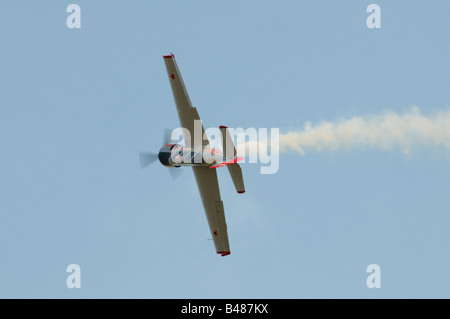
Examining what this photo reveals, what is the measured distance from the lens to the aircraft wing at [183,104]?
47.6 meters

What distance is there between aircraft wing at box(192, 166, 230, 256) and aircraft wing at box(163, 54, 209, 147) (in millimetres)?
2845

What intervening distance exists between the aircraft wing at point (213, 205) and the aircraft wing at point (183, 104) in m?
2.85

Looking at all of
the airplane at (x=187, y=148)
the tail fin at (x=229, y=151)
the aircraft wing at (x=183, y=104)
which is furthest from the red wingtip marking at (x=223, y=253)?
the aircraft wing at (x=183, y=104)

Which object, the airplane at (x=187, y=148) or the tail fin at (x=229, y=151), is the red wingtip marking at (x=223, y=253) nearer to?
the airplane at (x=187, y=148)

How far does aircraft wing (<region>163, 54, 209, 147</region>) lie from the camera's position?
1874 inches

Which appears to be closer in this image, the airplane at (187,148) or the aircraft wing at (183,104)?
the airplane at (187,148)

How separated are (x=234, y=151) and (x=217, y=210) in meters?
7.03

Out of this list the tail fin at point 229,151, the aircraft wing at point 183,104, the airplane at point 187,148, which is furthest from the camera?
the aircraft wing at point 183,104

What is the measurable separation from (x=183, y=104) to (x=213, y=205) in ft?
21.5

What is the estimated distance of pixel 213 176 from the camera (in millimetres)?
50156

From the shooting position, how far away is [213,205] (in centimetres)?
5084

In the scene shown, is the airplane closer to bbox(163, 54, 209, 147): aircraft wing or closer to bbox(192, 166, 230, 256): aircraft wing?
bbox(163, 54, 209, 147): aircraft wing

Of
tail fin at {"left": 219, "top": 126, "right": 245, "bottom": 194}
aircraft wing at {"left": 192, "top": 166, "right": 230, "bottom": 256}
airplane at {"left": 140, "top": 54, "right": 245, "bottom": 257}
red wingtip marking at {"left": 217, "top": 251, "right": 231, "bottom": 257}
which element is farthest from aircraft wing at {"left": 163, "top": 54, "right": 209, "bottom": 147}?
red wingtip marking at {"left": 217, "top": 251, "right": 231, "bottom": 257}
